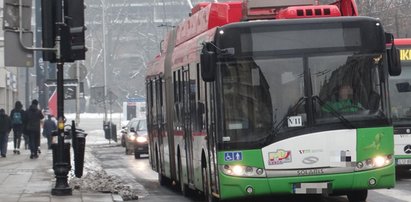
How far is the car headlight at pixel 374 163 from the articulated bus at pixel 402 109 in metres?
6.47

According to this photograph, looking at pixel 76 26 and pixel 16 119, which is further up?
pixel 76 26

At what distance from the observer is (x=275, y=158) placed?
12.3 metres

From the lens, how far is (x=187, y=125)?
50.1ft

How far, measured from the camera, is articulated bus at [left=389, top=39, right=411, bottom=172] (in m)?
18.9

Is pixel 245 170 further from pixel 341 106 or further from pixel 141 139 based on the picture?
pixel 141 139

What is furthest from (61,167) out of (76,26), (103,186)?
(76,26)

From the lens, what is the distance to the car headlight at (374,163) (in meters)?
12.4

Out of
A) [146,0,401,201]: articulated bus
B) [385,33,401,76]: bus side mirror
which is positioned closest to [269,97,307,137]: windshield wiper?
[146,0,401,201]: articulated bus

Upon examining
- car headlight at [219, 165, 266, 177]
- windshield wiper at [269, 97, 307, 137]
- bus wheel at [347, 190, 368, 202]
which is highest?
windshield wiper at [269, 97, 307, 137]

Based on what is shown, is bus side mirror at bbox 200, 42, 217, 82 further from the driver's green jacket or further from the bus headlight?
the bus headlight

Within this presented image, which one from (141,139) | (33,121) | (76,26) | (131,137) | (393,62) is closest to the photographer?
(393,62)

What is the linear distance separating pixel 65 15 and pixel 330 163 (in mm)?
5618

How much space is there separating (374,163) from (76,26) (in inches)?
231

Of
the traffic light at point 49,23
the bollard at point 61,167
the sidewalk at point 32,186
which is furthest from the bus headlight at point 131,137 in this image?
the traffic light at point 49,23
